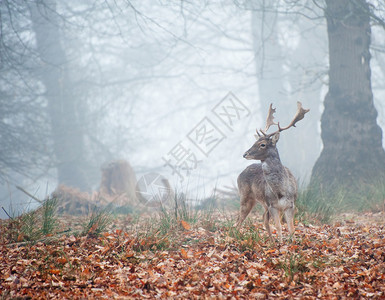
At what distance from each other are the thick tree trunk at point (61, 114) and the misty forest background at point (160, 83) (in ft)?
0.19

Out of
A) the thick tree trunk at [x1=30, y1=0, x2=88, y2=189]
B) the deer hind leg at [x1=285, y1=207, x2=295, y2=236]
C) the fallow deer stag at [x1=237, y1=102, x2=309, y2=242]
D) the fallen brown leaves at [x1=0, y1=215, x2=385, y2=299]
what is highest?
the thick tree trunk at [x1=30, y1=0, x2=88, y2=189]

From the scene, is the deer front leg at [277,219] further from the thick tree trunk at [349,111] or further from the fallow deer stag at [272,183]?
the thick tree trunk at [349,111]

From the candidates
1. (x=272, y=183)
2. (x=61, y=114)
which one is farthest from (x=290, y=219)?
(x=61, y=114)

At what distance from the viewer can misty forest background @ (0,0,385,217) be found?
10.2m

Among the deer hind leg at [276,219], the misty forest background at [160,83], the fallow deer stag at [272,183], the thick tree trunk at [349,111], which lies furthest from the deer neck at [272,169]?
the thick tree trunk at [349,111]

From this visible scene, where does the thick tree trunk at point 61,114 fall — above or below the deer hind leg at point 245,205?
above

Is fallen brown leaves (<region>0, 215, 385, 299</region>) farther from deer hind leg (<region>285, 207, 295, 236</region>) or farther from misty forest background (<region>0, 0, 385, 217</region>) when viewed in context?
misty forest background (<region>0, 0, 385, 217</region>)

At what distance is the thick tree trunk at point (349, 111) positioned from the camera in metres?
9.95

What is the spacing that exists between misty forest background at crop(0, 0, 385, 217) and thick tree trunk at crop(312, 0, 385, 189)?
1.1 inches

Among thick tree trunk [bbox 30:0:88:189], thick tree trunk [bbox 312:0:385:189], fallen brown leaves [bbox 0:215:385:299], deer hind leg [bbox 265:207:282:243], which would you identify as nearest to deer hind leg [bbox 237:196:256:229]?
fallen brown leaves [bbox 0:215:385:299]

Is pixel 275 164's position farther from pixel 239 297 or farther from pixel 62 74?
pixel 62 74

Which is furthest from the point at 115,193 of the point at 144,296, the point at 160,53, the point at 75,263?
the point at 160,53

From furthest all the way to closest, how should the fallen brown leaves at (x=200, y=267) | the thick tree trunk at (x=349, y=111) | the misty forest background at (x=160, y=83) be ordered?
the misty forest background at (x=160, y=83), the thick tree trunk at (x=349, y=111), the fallen brown leaves at (x=200, y=267)

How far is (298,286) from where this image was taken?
4.14m
